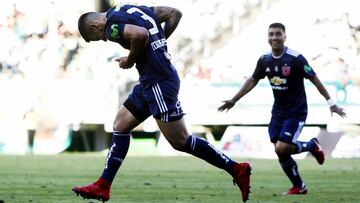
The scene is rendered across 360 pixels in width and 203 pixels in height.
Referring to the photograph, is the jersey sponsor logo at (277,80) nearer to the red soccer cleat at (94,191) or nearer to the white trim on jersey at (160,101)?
the white trim on jersey at (160,101)

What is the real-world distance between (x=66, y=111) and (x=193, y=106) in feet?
11.9

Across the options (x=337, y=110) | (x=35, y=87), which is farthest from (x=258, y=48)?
(x=337, y=110)

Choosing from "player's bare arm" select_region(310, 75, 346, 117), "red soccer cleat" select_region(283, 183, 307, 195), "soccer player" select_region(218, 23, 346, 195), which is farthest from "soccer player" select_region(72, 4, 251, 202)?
"soccer player" select_region(218, 23, 346, 195)

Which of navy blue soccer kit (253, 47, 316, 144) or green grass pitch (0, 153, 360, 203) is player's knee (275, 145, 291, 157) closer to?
navy blue soccer kit (253, 47, 316, 144)

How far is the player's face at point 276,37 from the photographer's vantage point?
11.1 metres

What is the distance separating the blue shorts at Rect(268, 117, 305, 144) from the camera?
11.2m

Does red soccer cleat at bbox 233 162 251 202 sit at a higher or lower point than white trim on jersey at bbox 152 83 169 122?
lower

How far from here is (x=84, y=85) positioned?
2756 cm

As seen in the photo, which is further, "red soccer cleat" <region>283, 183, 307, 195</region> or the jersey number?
"red soccer cleat" <region>283, 183, 307, 195</region>

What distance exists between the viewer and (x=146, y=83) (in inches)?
329

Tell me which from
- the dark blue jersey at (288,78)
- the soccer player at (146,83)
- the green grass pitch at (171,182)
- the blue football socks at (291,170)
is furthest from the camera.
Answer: the dark blue jersey at (288,78)

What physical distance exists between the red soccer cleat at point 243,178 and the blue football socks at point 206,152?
0.20 feet

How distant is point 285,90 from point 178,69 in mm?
16636

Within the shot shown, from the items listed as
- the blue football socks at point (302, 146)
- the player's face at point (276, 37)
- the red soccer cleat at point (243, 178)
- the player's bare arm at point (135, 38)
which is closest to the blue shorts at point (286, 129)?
the blue football socks at point (302, 146)
